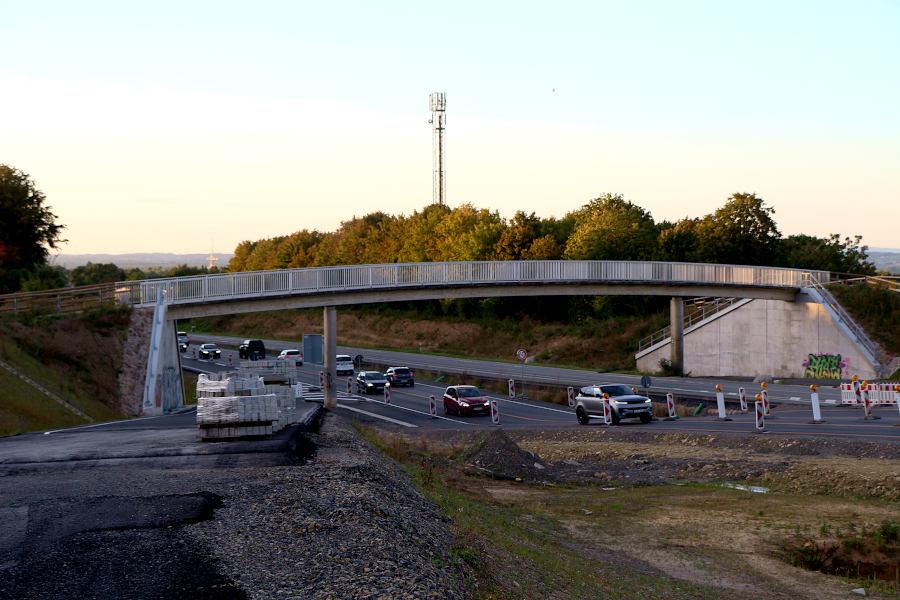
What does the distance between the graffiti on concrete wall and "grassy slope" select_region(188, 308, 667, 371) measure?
53.6 ft

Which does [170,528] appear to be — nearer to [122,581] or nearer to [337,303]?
[122,581]

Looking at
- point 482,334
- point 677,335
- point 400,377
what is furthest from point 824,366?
point 482,334

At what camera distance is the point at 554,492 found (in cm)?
2559

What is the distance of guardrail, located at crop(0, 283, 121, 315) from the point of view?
41188 millimetres

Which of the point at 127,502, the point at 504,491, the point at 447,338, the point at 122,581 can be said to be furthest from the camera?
the point at 447,338

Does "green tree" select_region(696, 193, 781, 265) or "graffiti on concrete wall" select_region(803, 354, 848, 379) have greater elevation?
"green tree" select_region(696, 193, 781, 265)

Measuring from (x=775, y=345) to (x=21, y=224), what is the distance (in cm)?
4857

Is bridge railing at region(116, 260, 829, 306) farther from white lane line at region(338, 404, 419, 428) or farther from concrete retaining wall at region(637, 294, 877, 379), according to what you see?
white lane line at region(338, 404, 419, 428)

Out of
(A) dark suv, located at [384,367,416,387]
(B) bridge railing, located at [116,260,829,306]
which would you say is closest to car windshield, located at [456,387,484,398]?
(B) bridge railing, located at [116,260,829,306]

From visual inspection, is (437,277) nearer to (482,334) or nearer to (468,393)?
(468,393)

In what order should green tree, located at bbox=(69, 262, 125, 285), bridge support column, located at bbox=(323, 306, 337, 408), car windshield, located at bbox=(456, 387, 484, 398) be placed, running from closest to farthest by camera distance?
car windshield, located at bbox=(456, 387, 484, 398) → bridge support column, located at bbox=(323, 306, 337, 408) → green tree, located at bbox=(69, 262, 125, 285)

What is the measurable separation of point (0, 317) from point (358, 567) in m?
33.6

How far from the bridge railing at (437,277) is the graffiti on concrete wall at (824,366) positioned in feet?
14.4

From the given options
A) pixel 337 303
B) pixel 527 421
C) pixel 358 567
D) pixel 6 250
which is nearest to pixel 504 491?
pixel 358 567
